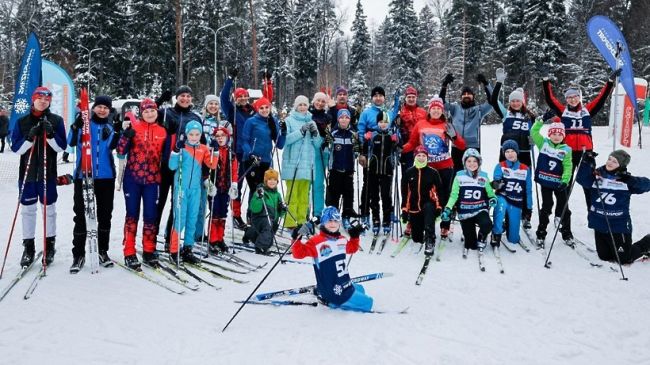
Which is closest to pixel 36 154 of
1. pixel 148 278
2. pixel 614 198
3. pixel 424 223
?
pixel 148 278

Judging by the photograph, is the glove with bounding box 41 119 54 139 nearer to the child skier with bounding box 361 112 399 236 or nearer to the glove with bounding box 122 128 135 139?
the glove with bounding box 122 128 135 139

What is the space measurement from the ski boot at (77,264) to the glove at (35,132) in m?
1.41

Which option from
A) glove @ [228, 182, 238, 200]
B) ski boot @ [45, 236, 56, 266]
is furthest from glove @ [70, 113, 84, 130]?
glove @ [228, 182, 238, 200]

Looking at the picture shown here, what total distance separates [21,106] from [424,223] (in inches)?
225

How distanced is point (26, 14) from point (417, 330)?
41814 millimetres

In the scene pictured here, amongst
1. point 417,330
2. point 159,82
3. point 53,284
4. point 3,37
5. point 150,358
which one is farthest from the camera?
point 3,37

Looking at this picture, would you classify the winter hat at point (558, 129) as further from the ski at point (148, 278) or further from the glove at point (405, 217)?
the ski at point (148, 278)

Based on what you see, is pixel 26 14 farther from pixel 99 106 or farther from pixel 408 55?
pixel 99 106

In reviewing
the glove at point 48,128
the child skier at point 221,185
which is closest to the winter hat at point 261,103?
the child skier at point 221,185

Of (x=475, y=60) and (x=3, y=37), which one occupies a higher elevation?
(x=3, y=37)

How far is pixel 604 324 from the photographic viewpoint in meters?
4.01

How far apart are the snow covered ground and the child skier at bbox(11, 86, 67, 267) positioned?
625 millimetres

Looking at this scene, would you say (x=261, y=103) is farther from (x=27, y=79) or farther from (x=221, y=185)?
(x=27, y=79)

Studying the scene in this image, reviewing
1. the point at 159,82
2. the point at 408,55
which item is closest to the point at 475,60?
the point at 408,55
